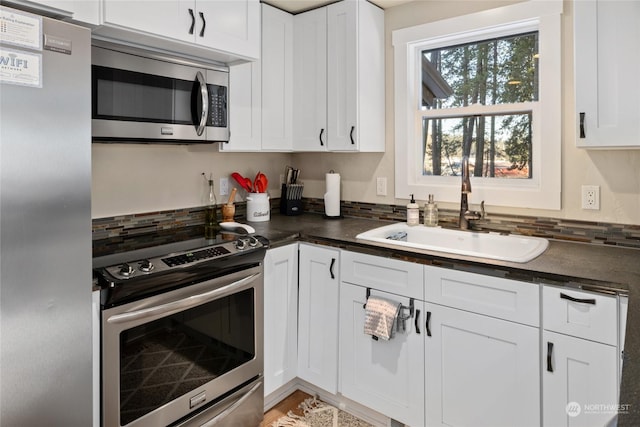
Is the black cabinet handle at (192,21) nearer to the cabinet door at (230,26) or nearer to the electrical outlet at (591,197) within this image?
the cabinet door at (230,26)

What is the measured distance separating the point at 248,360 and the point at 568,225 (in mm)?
1687

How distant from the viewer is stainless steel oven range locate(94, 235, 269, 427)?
1543 millimetres

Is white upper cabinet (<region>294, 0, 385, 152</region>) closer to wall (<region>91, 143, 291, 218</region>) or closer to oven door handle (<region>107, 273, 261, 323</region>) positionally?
wall (<region>91, 143, 291, 218</region>)

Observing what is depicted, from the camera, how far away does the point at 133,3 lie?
1.67 metres

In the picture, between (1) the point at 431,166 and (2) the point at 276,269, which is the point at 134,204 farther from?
(1) the point at 431,166

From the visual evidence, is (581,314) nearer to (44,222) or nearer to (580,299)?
(580,299)

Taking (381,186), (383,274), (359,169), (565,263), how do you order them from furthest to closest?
(359,169)
(381,186)
(383,274)
(565,263)

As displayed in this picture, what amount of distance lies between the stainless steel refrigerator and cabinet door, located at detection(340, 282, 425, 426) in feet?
3.82

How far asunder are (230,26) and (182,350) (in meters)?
1.49

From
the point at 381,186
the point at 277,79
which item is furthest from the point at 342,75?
the point at 381,186

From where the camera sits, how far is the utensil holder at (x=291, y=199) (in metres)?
2.94

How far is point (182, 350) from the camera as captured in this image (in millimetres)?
1772

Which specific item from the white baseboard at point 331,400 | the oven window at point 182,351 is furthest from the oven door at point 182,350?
the white baseboard at point 331,400

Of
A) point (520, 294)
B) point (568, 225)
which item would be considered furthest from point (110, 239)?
point (568, 225)
